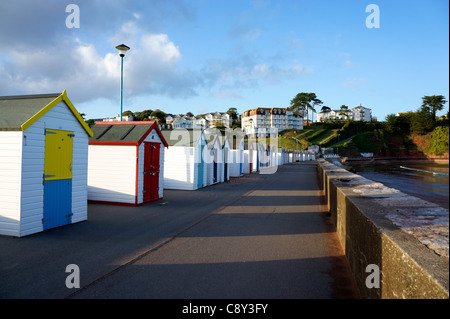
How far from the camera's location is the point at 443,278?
2146mm

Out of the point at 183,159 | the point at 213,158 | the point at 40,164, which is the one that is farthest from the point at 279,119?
the point at 40,164

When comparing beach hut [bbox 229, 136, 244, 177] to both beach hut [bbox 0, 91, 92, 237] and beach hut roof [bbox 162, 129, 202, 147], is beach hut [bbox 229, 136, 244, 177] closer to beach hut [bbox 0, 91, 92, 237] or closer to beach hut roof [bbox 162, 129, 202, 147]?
beach hut roof [bbox 162, 129, 202, 147]

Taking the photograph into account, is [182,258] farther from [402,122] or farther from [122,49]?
[122,49]

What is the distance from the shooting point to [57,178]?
8.08m

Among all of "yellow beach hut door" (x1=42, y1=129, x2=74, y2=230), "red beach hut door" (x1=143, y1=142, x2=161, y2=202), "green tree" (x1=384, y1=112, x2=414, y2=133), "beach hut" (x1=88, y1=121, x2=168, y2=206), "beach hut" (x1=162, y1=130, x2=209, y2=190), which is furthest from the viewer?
"beach hut" (x1=162, y1=130, x2=209, y2=190)

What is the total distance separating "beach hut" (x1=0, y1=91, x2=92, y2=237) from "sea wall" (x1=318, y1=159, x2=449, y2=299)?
7207 mm

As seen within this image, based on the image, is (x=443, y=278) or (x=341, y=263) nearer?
(x=443, y=278)

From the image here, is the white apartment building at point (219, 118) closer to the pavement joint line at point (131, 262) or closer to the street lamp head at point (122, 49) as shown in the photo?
the street lamp head at point (122, 49)

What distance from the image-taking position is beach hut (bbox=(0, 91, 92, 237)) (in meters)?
7.17

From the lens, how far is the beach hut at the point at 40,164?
717 cm

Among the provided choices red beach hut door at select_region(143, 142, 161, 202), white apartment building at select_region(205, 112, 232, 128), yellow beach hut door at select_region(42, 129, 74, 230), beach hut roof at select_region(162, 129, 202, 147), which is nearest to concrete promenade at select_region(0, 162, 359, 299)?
yellow beach hut door at select_region(42, 129, 74, 230)

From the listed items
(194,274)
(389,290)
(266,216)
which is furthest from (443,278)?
(266,216)
